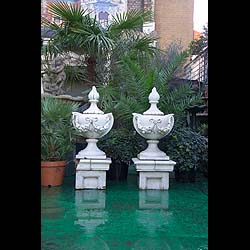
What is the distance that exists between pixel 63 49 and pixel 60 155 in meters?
1.66

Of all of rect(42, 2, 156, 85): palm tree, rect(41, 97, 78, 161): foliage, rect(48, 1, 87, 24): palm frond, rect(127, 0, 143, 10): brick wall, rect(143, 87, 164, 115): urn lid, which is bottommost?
rect(41, 97, 78, 161): foliage

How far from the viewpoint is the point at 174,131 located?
5.39 metres

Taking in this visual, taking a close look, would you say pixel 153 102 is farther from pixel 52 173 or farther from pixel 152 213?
pixel 152 213

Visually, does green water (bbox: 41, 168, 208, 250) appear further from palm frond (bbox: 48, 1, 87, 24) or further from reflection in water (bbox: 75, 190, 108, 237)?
palm frond (bbox: 48, 1, 87, 24)

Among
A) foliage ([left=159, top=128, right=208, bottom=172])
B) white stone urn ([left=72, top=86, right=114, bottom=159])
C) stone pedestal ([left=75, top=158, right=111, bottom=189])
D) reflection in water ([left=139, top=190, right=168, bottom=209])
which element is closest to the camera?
reflection in water ([left=139, top=190, right=168, bottom=209])


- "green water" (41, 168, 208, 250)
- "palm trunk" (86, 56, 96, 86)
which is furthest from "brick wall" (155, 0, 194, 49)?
"green water" (41, 168, 208, 250)

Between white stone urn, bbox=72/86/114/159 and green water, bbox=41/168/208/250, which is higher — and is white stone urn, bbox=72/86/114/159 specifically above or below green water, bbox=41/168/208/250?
above

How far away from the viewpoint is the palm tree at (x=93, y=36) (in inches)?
219

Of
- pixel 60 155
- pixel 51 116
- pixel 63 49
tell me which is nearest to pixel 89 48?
pixel 63 49

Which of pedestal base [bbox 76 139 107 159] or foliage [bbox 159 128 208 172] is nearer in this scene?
pedestal base [bbox 76 139 107 159]

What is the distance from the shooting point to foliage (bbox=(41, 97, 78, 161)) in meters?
4.85

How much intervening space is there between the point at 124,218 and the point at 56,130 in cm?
194

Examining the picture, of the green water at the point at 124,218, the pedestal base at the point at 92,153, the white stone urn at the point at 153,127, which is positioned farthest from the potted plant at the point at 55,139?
the white stone urn at the point at 153,127

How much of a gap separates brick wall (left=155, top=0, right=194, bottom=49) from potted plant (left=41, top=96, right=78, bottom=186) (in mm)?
6538
